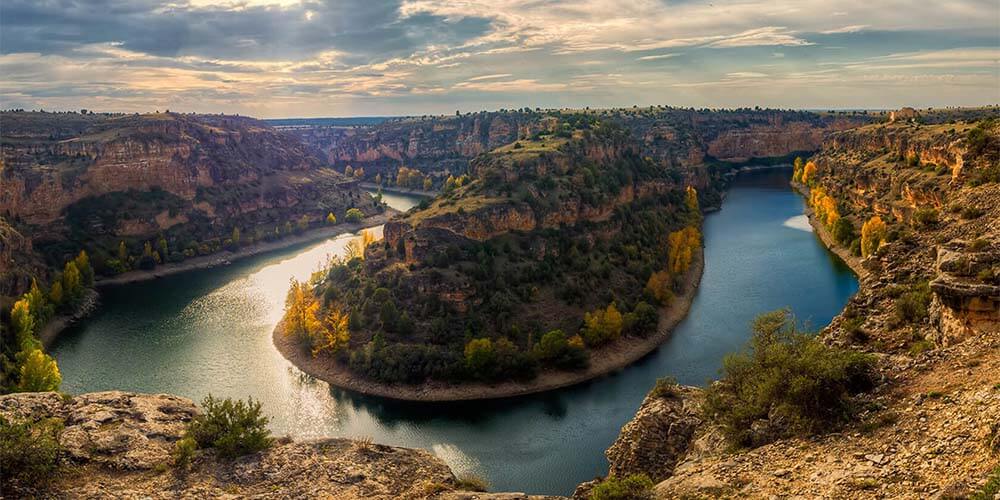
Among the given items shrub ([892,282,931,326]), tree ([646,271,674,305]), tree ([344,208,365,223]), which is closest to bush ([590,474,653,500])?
shrub ([892,282,931,326])

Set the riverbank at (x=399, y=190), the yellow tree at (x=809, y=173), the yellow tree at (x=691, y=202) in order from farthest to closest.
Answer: the riverbank at (x=399, y=190), the yellow tree at (x=809, y=173), the yellow tree at (x=691, y=202)

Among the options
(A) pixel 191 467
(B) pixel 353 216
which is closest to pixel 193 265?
(B) pixel 353 216

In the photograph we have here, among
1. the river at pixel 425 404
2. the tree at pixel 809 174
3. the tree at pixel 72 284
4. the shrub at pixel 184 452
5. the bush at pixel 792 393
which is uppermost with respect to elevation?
the tree at pixel 809 174

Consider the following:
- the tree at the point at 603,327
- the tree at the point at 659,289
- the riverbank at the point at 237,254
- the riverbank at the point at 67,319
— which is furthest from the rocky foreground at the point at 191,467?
the riverbank at the point at 237,254

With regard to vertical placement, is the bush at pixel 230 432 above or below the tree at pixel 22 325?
above

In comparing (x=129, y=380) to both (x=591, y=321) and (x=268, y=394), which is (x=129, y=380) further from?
(x=591, y=321)

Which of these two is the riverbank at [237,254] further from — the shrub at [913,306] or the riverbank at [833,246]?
the shrub at [913,306]

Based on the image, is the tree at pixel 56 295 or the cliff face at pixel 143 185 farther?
the cliff face at pixel 143 185
